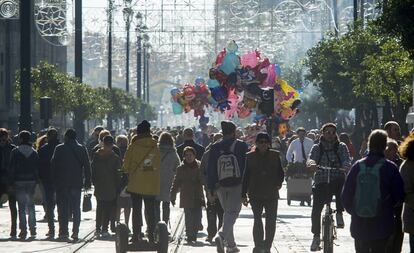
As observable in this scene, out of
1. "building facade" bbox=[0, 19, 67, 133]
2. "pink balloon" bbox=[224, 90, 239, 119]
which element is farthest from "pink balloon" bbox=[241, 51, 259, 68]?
"building facade" bbox=[0, 19, 67, 133]

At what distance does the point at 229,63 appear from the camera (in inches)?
1602

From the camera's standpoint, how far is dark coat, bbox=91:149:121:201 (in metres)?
24.0

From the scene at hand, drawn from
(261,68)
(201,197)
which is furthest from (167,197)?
(261,68)

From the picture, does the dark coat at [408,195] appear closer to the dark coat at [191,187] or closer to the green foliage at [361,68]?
the dark coat at [191,187]

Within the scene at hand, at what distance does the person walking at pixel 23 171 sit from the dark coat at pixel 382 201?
10.2 meters

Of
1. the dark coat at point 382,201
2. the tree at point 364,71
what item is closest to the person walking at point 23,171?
the dark coat at point 382,201

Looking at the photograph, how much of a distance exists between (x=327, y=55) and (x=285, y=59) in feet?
217

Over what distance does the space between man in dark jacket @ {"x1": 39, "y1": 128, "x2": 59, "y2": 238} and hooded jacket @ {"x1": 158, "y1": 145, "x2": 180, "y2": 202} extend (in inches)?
82.2

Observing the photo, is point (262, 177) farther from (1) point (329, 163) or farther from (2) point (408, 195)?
(2) point (408, 195)

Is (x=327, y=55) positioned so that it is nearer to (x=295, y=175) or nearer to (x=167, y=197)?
(x=295, y=175)

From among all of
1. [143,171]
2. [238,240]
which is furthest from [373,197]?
[238,240]

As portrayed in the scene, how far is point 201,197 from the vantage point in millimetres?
24312

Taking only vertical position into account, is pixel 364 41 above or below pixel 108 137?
above

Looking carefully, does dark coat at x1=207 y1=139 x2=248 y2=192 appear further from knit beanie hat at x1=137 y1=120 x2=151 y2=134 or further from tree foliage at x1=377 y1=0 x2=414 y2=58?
tree foliage at x1=377 y1=0 x2=414 y2=58
